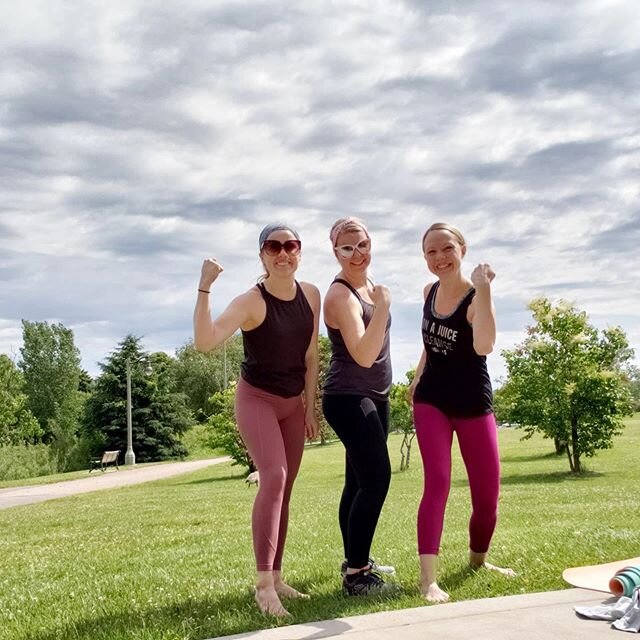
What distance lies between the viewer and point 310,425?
4.86 metres

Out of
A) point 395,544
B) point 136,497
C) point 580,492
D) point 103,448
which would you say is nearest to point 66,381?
point 103,448

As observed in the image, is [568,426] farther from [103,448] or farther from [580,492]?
[103,448]

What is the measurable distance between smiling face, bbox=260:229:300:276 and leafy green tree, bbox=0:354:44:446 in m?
43.7

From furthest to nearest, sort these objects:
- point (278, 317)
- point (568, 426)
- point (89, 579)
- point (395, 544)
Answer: point (568, 426)
point (395, 544)
point (89, 579)
point (278, 317)

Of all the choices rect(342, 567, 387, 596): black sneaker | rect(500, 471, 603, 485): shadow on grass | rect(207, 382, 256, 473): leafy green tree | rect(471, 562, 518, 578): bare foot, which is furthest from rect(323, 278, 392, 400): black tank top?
rect(207, 382, 256, 473): leafy green tree

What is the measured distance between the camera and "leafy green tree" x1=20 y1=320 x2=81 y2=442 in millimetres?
68438

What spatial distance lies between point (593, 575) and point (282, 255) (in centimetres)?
259

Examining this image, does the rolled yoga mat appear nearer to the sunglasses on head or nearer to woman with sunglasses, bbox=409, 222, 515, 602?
woman with sunglasses, bbox=409, 222, 515, 602

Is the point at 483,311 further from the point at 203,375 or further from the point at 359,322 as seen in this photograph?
the point at 203,375

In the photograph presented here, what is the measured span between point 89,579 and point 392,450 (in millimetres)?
34758

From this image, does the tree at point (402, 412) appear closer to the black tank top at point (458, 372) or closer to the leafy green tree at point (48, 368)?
the black tank top at point (458, 372)

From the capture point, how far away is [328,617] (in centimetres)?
410

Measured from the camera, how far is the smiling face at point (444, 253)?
4.90m

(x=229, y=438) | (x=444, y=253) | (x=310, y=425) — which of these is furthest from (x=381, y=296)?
(x=229, y=438)
